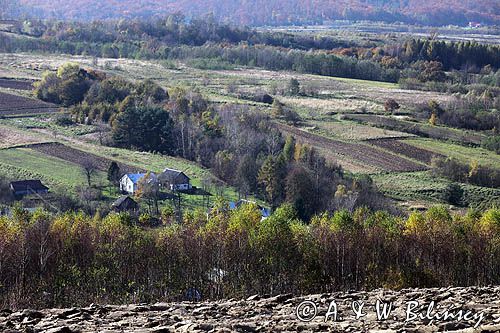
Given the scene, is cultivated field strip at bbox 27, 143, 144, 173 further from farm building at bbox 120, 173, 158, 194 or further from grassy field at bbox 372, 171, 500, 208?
grassy field at bbox 372, 171, 500, 208

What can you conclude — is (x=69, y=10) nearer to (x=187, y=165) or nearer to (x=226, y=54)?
(x=226, y=54)

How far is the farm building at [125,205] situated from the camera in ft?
121

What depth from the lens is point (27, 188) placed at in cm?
3853

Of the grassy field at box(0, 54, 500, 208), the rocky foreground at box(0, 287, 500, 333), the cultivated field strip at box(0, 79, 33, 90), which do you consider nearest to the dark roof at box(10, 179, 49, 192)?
the grassy field at box(0, 54, 500, 208)

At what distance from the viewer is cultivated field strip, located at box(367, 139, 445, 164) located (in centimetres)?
5096

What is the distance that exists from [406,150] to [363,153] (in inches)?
137

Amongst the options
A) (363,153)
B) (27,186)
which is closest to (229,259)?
(27,186)

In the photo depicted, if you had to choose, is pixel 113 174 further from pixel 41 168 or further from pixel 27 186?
pixel 27 186

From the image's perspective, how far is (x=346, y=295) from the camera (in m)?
15.5

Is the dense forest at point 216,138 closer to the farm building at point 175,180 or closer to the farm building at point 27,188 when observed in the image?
the farm building at point 175,180

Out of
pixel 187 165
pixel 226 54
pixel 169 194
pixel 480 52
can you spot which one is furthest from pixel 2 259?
pixel 480 52

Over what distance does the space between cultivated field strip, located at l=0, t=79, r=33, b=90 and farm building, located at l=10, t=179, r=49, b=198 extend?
99.6 feet

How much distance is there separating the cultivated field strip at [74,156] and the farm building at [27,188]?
224 inches

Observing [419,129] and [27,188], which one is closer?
[27,188]
